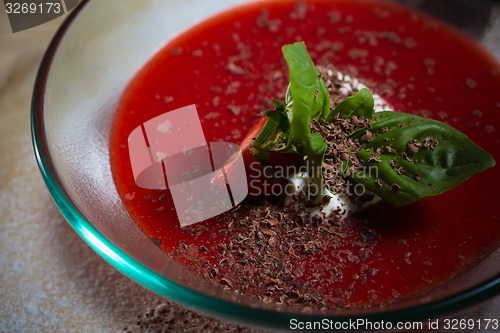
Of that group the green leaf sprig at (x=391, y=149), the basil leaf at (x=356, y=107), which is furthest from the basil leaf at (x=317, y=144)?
the basil leaf at (x=356, y=107)

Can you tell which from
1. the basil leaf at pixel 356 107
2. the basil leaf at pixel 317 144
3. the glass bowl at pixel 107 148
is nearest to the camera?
the glass bowl at pixel 107 148

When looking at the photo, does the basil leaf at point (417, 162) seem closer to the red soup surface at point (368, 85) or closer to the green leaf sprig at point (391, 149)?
the green leaf sprig at point (391, 149)

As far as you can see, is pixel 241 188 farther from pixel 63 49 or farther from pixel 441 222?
pixel 63 49

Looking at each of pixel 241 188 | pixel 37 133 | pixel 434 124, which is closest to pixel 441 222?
pixel 434 124

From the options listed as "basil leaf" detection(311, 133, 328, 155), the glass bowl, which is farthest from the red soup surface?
"basil leaf" detection(311, 133, 328, 155)

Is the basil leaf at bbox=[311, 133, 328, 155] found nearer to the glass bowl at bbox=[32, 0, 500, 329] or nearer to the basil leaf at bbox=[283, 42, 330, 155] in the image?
the basil leaf at bbox=[283, 42, 330, 155]
